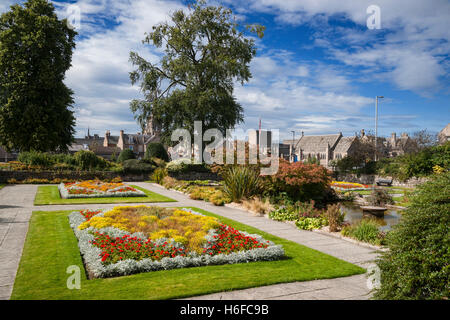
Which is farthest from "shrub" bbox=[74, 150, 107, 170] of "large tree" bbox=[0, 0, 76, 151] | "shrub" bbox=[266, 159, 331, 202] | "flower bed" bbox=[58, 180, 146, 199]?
"shrub" bbox=[266, 159, 331, 202]

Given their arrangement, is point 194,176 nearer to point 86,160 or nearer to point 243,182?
point 86,160

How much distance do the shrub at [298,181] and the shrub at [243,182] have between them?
53 cm

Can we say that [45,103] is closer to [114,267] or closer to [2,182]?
[2,182]

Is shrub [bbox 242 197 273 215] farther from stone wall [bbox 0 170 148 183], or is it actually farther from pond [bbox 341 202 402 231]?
stone wall [bbox 0 170 148 183]

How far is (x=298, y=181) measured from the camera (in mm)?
12461

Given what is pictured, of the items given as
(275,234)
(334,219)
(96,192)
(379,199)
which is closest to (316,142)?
(379,199)

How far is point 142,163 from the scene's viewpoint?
2669 centimetres

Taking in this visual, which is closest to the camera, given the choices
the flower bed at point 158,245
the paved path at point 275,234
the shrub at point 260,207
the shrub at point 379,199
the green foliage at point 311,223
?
the paved path at point 275,234

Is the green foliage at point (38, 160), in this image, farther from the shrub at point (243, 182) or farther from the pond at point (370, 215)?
the pond at point (370, 215)

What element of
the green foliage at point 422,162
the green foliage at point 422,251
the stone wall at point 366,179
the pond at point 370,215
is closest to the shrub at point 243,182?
the pond at point 370,215

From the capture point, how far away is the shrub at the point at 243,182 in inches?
537

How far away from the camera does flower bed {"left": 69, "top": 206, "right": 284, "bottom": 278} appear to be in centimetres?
555

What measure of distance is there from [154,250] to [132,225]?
191cm

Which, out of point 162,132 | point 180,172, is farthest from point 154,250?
point 162,132
